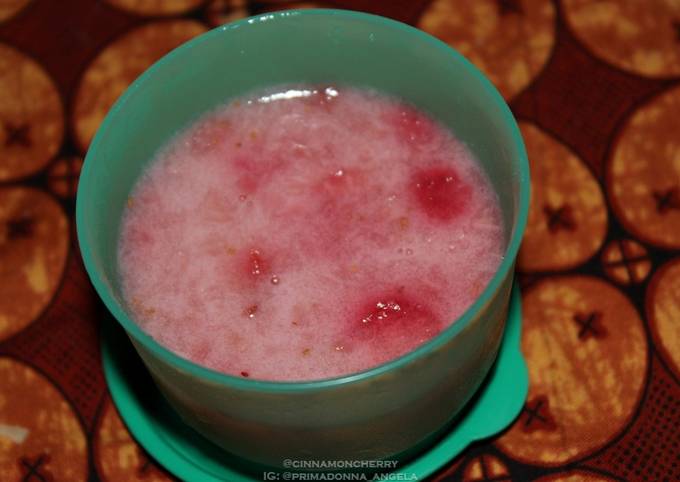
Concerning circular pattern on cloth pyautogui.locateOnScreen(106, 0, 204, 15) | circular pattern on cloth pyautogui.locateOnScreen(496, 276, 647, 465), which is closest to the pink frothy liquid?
circular pattern on cloth pyautogui.locateOnScreen(496, 276, 647, 465)

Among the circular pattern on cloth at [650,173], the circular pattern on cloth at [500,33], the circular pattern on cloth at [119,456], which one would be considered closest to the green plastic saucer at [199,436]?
the circular pattern on cloth at [119,456]

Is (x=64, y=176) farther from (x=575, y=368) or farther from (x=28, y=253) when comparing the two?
(x=575, y=368)

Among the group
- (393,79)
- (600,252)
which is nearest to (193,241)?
(393,79)

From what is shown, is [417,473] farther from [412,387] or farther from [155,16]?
[155,16]

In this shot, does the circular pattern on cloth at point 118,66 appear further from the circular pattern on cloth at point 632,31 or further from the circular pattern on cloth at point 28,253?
the circular pattern on cloth at point 632,31

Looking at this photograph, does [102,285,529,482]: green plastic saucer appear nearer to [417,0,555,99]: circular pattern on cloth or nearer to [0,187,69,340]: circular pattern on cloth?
[0,187,69,340]: circular pattern on cloth
